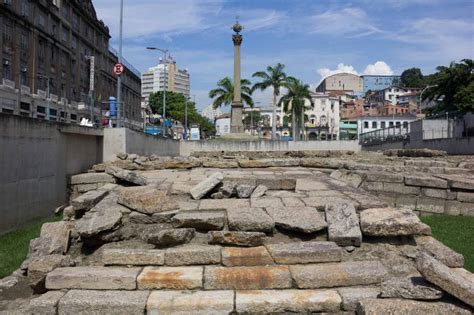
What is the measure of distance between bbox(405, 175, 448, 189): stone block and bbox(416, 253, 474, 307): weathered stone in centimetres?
610

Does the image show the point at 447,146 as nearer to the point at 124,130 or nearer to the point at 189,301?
the point at 124,130

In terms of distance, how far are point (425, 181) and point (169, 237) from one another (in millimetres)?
6863

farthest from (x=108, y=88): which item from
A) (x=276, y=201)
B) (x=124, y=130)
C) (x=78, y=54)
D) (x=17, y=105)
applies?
(x=276, y=201)

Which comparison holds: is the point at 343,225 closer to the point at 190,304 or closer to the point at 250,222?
the point at 250,222

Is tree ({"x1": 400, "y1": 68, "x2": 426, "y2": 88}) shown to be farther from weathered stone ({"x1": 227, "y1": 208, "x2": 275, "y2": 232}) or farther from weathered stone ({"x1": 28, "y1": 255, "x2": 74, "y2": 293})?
weathered stone ({"x1": 28, "y1": 255, "x2": 74, "y2": 293})

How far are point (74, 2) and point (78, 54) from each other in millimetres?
5483

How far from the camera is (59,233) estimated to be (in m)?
5.09

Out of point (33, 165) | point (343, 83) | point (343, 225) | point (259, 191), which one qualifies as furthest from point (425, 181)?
point (343, 83)

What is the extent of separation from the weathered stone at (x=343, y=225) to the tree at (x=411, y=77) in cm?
12871

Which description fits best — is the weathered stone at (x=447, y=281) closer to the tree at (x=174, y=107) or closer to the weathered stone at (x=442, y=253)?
the weathered stone at (x=442, y=253)

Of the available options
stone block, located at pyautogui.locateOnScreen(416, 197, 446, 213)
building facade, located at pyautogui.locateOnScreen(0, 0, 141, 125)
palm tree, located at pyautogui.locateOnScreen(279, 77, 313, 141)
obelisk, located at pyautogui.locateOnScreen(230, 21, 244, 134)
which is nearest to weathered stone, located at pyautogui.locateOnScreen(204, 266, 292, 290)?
stone block, located at pyautogui.locateOnScreen(416, 197, 446, 213)

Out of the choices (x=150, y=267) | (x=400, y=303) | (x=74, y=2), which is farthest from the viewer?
(x=74, y=2)

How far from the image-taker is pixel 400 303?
3.47m

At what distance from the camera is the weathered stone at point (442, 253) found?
4410 mm
